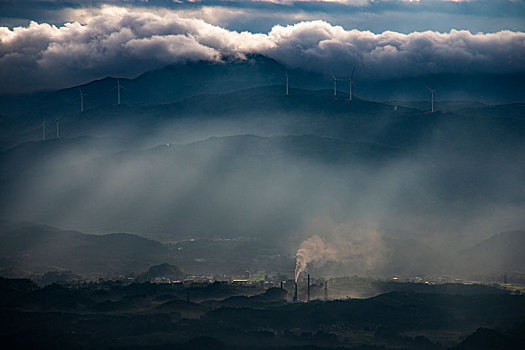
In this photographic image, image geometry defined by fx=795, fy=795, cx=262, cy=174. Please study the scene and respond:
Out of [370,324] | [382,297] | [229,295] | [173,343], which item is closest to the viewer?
[173,343]

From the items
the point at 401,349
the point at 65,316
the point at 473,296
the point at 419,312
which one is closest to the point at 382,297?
the point at 419,312

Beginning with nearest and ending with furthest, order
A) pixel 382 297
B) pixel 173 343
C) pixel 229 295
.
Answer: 1. pixel 173 343
2. pixel 382 297
3. pixel 229 295

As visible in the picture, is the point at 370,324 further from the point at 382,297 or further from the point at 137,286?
the point at 137,286

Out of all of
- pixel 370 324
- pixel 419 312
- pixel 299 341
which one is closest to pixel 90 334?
pixel 299 341

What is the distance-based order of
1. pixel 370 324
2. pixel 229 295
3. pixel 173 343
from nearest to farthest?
pixel 173 343 → pixel 370 324 → pixel 229 295

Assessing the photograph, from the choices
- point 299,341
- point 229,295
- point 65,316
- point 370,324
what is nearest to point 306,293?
point 229,295

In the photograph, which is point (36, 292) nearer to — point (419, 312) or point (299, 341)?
point (299, 341)

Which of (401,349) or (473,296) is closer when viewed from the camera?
(401,349)

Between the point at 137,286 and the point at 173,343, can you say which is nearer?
the point at 173,343
